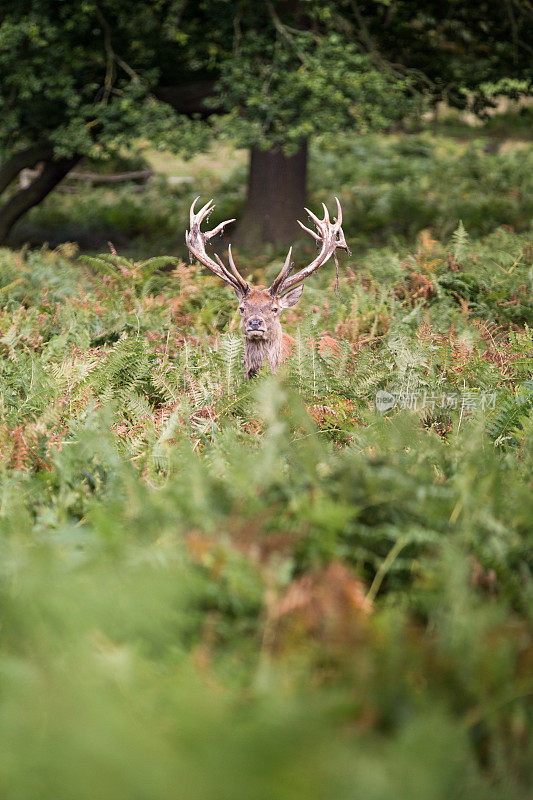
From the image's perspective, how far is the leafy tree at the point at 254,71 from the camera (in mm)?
10906

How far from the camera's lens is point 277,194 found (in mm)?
13203

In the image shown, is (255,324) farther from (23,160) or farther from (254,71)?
(23,160)

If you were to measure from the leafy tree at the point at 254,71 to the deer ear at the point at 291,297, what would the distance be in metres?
4.77

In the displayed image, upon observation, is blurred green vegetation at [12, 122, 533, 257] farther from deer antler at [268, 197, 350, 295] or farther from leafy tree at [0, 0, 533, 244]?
deer antler at [268, 197, 350, 295]

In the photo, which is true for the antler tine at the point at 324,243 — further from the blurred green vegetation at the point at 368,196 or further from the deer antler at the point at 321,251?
the blurred green vegetation at the point at 368,196

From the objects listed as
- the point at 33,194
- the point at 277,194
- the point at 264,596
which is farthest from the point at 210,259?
the point at 33,194

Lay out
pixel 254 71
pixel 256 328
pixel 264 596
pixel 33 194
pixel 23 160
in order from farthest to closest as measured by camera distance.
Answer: pixel 33 194 < pixel 23 160 < pixel 254 71 < pixel 256 328 < pixel 264 596

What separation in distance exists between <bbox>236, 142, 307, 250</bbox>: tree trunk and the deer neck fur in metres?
7.20

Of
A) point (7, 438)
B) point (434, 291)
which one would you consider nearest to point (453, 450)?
point (7, 438)

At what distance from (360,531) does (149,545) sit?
70cm

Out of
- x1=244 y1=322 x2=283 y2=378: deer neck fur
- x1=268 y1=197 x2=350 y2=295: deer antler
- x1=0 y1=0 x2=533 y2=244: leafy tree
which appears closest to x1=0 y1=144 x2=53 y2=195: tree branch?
x1=0 y1=0 x2=533 y2=244: leafy tree

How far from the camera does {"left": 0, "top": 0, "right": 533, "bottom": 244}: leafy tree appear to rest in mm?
10906

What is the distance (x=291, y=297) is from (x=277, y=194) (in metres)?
7.11

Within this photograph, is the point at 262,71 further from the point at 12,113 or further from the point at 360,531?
→ the point at 360,531
